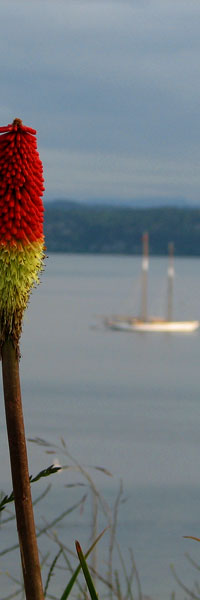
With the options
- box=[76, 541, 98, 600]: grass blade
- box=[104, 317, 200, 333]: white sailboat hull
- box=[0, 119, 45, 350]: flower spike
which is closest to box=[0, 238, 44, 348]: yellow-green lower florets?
box=[0, 119, 45, 350]: flower spike

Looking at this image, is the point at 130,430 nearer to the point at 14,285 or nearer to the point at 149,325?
the point at 149,325

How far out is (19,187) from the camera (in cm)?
250

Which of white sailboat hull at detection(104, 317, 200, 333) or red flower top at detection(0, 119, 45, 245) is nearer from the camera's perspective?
red flower top at detection(0, 119, 45, 245)

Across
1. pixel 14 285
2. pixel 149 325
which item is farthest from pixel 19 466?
pixel 149 325

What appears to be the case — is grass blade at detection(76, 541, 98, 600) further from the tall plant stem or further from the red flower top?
the red flower top

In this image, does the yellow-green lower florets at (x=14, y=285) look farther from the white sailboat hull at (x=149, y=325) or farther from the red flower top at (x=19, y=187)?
the white sailboat hull at (x=149, y=325)

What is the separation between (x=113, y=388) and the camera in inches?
4427

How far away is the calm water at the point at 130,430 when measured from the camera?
1922 inches

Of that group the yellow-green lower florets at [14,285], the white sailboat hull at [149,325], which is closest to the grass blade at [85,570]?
the yellow-green lower florets at [14,285]

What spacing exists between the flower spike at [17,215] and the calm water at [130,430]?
5.18 ft

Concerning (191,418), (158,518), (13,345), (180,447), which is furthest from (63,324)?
(13,345)

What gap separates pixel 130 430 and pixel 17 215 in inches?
3294

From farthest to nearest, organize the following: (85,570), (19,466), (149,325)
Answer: (149,325) < (85,570) < (19,466)

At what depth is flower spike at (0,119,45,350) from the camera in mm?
2477
